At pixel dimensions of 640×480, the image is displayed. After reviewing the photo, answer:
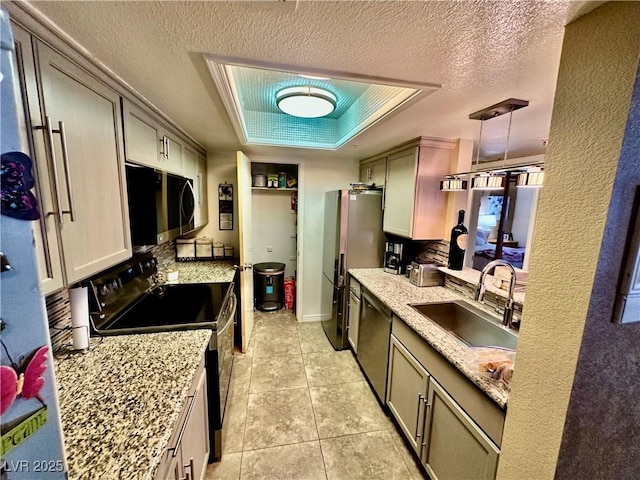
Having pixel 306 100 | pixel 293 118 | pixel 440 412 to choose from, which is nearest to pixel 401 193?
pixel 306 100

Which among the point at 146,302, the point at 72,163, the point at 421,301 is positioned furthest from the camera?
the point at 421,301

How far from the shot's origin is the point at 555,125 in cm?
84

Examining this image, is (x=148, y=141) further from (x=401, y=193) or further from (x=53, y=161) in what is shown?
(x=401, y=193)

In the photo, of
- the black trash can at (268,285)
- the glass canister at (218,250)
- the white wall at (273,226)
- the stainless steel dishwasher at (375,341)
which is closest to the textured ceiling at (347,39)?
the stainless steel dishwasher at (375,341)

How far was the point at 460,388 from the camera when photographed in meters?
1.27

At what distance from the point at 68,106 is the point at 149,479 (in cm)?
124

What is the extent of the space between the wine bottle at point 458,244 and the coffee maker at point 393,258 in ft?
1.65

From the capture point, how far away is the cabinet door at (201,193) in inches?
104

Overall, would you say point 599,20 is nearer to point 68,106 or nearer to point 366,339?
point 68,106

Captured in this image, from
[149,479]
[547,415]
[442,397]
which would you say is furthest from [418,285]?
[149,479]

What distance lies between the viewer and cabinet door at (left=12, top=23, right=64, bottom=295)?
0.79 meters

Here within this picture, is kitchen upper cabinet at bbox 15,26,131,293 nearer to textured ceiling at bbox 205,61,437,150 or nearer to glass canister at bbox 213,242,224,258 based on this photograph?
textured ceiling at bbox 205,61,437,150

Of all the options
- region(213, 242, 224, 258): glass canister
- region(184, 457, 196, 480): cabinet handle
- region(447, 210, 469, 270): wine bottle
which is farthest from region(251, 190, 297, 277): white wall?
region(184, 457, 196, 480): cabinet handle

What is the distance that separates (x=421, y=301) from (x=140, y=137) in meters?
2.12
